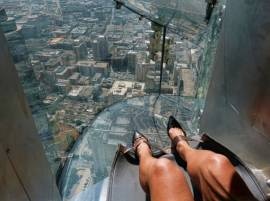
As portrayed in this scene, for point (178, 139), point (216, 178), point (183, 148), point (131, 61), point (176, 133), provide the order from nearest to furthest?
point (216, 178)
point (183, 148)
point (178, 139)
point (176, 133)
point (131, 61)

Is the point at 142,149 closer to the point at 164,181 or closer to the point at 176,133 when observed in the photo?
the point at 176,133

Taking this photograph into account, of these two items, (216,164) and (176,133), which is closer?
(216,164)

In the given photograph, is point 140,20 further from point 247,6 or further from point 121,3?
point 247,6

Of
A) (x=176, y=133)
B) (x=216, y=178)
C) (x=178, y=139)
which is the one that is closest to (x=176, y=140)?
(x=178, y=139)

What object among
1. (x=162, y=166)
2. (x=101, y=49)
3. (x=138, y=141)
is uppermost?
(x=101, y=49)

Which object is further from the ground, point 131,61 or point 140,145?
point 131,61

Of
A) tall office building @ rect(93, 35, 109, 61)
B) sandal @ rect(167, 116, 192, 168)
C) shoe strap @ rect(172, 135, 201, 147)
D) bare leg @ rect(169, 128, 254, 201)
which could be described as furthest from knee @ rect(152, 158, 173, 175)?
tall office building @ rect(93, 35, 109, 61)

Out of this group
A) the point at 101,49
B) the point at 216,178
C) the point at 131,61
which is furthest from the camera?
the point at 131,61

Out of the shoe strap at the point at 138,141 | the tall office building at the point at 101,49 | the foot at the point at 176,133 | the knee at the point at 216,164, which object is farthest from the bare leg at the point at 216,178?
the tall office building at the point at 101,49

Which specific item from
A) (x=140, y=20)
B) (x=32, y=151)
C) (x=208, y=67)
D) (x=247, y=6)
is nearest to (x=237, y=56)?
(x=247, y=6)
